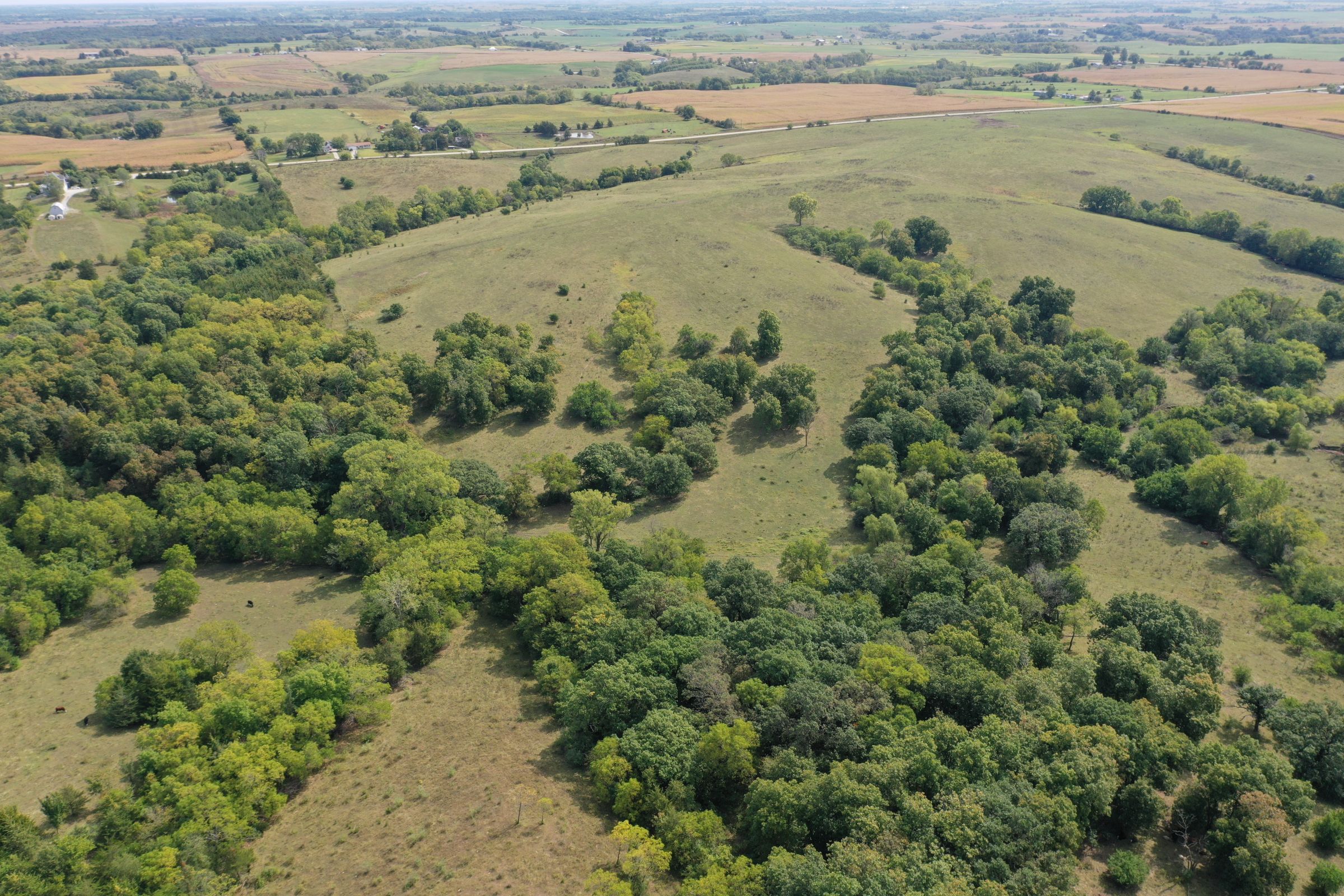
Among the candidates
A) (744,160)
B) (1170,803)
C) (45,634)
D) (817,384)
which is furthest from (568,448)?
(744,160)

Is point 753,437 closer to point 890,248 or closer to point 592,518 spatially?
point 592,518

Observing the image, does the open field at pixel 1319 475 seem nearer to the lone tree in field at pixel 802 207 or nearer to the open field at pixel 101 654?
the lone tree in field at pixel 802 207

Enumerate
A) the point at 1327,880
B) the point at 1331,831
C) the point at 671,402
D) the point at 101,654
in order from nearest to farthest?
1. the point at 1327,880
2. the point at 1331,831
3. the point at 101,654
4. the point at 671,402

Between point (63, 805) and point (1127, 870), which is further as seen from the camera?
point (63, 805)

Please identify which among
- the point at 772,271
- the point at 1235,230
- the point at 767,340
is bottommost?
the point at 767,340

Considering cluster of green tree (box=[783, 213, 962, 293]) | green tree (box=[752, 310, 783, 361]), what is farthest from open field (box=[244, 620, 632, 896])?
cluster of green tree (box=[783, 213, 962, 293])

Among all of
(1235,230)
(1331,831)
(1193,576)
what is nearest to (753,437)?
(1193,576)

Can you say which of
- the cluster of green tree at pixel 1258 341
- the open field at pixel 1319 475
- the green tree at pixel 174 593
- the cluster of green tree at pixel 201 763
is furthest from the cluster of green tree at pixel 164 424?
the cluster of green tree at pixel 1258 341
